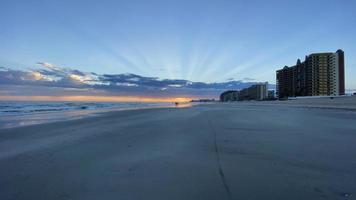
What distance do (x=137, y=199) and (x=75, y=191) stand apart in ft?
3.25

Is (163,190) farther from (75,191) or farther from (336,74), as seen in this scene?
(336,74)

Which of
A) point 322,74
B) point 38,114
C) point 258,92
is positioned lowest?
point 38,114

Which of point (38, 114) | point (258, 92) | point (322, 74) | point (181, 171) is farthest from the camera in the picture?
point (258, 92)

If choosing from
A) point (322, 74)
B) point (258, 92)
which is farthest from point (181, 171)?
point (258, 92)

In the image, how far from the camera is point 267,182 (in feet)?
12.4

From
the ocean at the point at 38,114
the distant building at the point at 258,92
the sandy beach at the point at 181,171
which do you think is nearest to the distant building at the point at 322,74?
the distant building at the point at 258,92

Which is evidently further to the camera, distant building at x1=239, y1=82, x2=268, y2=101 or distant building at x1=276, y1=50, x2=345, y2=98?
distant building at x1=239, y1=82, x2=268, y2=101

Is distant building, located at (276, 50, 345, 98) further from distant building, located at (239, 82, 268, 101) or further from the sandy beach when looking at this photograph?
the sandy beach

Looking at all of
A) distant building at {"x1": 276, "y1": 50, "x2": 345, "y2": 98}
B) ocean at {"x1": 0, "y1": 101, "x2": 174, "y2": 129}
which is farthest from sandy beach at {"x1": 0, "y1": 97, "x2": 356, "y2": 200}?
distant building at {"x1": 276, "y1": 50, "x2": 345, "y2": 98}

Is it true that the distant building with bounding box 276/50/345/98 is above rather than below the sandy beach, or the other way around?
above

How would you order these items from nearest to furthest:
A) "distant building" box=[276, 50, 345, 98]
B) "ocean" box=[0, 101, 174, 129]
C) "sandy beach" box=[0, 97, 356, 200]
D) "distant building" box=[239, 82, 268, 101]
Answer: "sandy beach" box=[0, 97, 356, 200]
"ocean" box=[0, 101, 174, 129]
"distant building" box=[276, 50, 345, 98]
"distant building" box=[239, 82, 268, 101]

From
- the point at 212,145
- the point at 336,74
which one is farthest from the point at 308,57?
the point at 212,145

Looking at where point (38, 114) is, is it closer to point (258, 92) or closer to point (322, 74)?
point (322, 74)

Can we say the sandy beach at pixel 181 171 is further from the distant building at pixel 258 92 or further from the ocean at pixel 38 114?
the distant building at pixel 258 92
